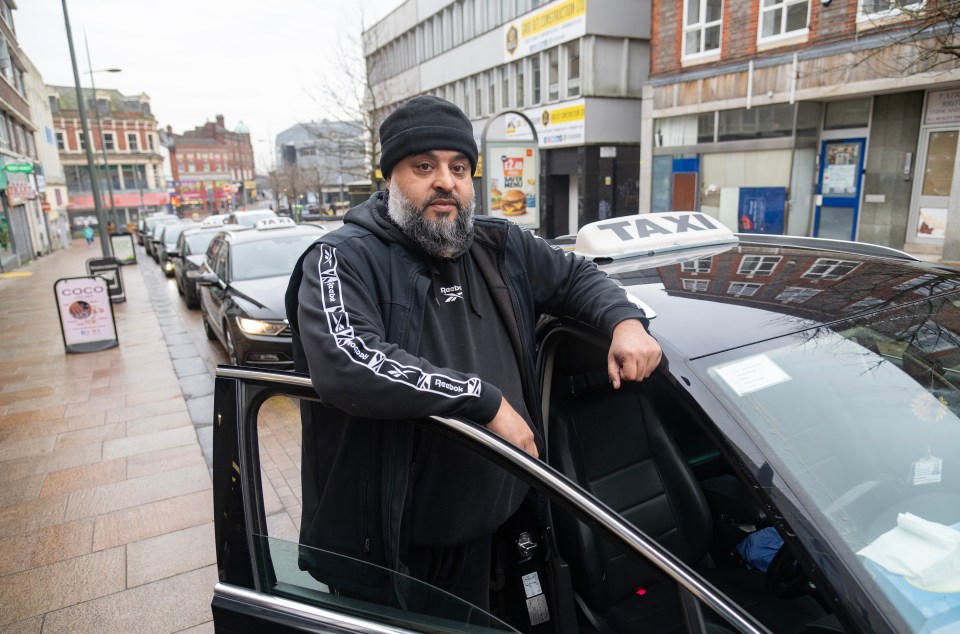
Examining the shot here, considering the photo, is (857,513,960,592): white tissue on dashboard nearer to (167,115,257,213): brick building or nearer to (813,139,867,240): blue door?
(813,139,867,240): blue door

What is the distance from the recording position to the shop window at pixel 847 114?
14.1m

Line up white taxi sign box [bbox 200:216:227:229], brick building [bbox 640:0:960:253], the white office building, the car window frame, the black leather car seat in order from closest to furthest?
the car window frame → the black leather car seat → brick building [bbox 640:0:960:253] → white taxi sign box [bbox 200:216:227:229] → the white office building

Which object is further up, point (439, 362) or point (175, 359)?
point (439, 362)

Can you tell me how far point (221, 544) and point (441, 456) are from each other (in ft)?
2.06

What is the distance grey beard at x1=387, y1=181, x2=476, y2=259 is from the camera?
1.86 meters

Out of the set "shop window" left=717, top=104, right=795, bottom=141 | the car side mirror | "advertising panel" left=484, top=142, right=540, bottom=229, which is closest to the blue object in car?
the car side mirror

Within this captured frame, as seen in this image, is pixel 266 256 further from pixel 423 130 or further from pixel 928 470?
pixel 928 470

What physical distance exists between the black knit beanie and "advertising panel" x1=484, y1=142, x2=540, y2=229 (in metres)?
9.62

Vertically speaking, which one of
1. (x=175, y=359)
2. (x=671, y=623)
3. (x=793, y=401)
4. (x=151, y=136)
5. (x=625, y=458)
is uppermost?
A: (x=151, y=136)

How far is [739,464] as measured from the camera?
147 cm

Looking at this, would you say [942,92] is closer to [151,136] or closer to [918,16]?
[918,16]

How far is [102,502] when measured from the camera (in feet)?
14.2

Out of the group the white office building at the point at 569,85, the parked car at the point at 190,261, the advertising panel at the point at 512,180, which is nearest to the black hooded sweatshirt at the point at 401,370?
the advertising panel at the point at 512,180

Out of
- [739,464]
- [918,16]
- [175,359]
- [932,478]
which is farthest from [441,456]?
[175,359]
